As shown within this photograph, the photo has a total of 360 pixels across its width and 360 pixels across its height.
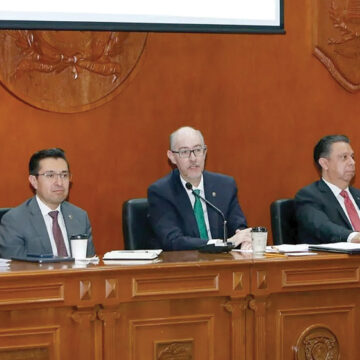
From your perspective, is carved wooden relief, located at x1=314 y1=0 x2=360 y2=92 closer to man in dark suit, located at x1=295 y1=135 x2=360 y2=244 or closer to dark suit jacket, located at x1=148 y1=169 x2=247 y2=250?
man in dark suit, located at x1=295 y1=135 x2=360 y2=244

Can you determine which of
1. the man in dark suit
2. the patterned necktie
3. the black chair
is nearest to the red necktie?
the man in dark suit

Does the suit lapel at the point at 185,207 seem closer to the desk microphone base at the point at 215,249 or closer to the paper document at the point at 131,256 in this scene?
the desk microphone base at the point at 215,249

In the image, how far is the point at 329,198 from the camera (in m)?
4.87

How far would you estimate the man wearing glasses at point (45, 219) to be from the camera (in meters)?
4.14

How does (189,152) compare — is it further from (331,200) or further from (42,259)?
(42,259)

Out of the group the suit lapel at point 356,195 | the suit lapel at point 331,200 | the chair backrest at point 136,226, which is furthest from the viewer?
the suit lapel at point 356,195

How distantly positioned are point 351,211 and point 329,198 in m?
0.16

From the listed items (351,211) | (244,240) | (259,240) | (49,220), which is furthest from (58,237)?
(351,211)

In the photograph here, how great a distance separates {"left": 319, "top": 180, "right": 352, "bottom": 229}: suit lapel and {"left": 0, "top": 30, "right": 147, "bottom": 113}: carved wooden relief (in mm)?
1316

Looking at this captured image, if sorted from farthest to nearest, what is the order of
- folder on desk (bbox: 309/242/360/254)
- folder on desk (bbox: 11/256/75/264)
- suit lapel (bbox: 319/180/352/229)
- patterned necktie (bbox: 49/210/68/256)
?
suit lapel (bbox: 319/180/352/229), patterned necktie (bbox: 49/210/68/256), folder on desk (bbox: 309/242/360/254), folder on desk (bbox: 11/256/75/264)

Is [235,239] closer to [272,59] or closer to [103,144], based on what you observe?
[103,144]

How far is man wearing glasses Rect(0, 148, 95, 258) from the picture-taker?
163 inches

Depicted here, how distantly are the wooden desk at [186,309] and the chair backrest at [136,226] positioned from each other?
0.68 m

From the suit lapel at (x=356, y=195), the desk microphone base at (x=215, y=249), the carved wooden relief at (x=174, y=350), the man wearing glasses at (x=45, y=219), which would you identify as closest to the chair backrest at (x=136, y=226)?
the man wearing glasses at (x=45, y=219)
